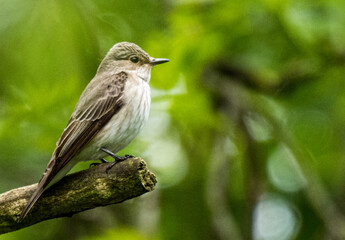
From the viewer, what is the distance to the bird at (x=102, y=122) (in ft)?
A: 16.1

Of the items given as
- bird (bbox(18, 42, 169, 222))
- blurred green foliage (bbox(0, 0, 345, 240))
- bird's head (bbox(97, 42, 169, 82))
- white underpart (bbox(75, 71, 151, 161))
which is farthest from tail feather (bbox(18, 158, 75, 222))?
bird's head (bbox(97, 42, 169, 82))

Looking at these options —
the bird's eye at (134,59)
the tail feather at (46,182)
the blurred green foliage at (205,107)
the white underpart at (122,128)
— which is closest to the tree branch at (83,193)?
the tail feather at (46,182)

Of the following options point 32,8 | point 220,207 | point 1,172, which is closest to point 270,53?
point 220,207

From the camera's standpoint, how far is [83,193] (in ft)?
14.8

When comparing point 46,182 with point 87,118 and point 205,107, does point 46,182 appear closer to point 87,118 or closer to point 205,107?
point 87,118

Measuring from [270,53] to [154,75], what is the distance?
4.56ft

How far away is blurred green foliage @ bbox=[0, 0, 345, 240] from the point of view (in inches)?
236

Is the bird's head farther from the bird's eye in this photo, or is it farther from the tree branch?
the tree branch

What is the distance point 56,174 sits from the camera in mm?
4691

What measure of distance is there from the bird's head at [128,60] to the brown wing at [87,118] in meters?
0.32

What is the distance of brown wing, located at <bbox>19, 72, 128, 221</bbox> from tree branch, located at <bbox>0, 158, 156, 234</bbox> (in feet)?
0.44

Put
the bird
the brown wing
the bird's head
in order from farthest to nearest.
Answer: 1. the bird's head
2. the bird
3. the brown wing

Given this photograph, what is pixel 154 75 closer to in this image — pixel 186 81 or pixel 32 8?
pixel 186 81

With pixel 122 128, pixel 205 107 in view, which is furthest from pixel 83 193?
pixel 205 107
